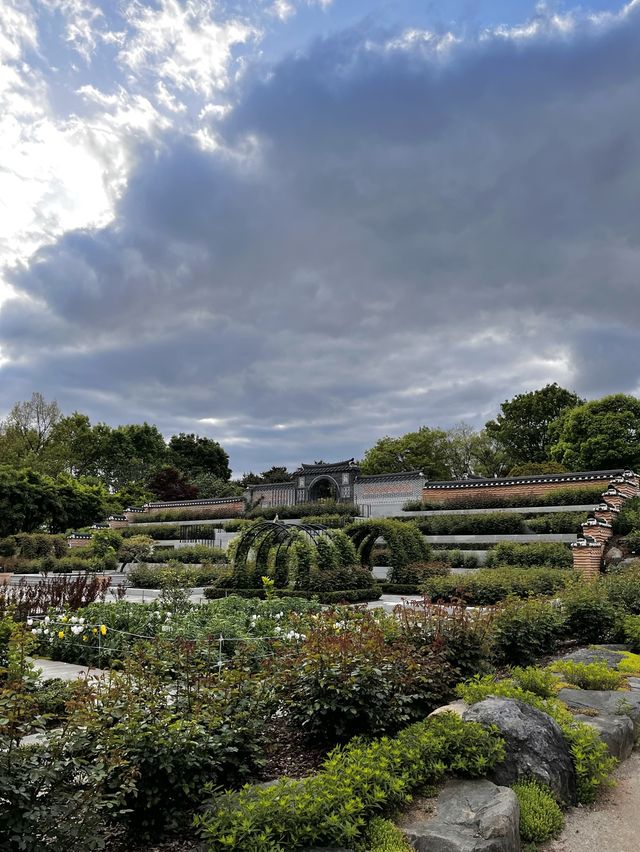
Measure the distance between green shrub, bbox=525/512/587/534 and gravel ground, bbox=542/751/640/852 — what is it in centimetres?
1372

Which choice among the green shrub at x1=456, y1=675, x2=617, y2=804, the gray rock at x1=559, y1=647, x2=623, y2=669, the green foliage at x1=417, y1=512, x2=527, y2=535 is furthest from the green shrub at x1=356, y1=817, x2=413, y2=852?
the green foliage at x1=417, y1=512, x2=527, y2=535

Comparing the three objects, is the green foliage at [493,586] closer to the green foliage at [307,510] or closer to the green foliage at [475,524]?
the green foliage at [475,524]

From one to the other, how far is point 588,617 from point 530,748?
514 centimetres

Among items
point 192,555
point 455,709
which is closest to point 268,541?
point 192,555

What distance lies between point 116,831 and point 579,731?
10.00ft

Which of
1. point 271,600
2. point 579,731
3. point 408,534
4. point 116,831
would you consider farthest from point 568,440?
point 116,831

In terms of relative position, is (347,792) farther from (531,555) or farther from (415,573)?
(531,555)

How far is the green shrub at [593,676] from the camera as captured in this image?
562 cm

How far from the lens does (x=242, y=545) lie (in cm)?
1434

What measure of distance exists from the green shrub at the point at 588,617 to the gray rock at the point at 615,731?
143 inches

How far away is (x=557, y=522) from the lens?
17.5 meters

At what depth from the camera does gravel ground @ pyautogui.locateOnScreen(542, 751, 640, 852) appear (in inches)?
134

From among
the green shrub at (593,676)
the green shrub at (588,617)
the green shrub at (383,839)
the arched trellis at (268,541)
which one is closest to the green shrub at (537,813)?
the green shrub at (383,839)

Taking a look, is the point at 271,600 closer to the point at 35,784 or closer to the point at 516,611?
the point at 516,611
